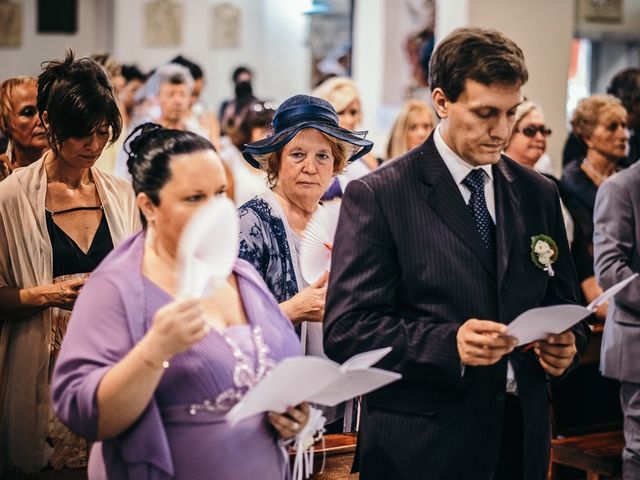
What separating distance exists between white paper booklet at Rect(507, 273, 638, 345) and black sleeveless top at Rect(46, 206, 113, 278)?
1663 millimetres

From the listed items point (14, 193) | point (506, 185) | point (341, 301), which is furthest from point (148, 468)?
point (14, 193)

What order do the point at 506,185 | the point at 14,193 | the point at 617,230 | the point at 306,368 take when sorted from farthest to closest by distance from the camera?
1. the point at 617,230
2. the point at 14,193
3. the point at 506,185
4. the point at 306,368

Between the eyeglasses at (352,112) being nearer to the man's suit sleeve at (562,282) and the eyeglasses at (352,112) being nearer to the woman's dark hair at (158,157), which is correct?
the man's suit sleeve at (562,282)

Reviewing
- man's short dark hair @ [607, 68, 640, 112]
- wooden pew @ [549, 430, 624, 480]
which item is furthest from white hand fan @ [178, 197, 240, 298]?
man's short dark hair @ [607, 68, 640, 112]

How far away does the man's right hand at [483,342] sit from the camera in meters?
2.40

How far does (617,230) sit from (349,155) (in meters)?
1.16

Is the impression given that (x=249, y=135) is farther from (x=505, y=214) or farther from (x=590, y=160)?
(x=505, y=214)

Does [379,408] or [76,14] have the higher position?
[76,14]

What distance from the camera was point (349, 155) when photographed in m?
3.73

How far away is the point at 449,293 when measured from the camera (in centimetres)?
255

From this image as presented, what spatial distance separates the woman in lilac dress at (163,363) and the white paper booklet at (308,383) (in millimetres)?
73

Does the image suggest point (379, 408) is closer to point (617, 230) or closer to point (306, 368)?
point (306, 368)

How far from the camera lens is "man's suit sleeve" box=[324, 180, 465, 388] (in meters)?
2.52

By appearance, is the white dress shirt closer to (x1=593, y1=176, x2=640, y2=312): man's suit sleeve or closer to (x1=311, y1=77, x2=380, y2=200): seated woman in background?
(x1=593, y1=176, x2=640, y2=312): man's suit sleeve
